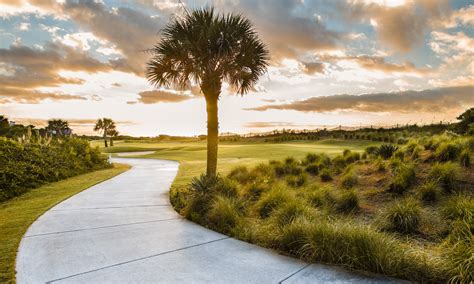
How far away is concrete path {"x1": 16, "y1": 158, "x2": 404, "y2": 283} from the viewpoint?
3.53 m

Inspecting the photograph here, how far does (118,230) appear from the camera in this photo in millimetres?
5477

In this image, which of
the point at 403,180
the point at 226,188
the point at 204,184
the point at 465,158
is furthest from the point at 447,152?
the point at 204,184

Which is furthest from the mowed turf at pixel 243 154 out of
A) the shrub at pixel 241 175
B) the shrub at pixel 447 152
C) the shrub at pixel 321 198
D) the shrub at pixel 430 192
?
the shrub at pixel 447 152

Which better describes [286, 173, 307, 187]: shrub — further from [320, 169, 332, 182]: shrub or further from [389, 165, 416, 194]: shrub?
[389, 165, 416, 194]: shrub

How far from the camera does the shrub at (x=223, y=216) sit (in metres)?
5.54

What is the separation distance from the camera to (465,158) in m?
8.22

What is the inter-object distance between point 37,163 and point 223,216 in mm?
11123

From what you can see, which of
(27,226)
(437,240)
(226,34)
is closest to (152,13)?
(226,34)

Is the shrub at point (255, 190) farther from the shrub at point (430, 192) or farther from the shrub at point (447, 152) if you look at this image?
the shrub at point (447, 152)

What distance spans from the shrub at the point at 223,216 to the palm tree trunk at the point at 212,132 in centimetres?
315

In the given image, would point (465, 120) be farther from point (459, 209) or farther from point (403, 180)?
point (459, 209)

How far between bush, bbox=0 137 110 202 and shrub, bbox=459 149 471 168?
13.6 metres

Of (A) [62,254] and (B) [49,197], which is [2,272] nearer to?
(A) [62,254]

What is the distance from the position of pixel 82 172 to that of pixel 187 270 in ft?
47.1
